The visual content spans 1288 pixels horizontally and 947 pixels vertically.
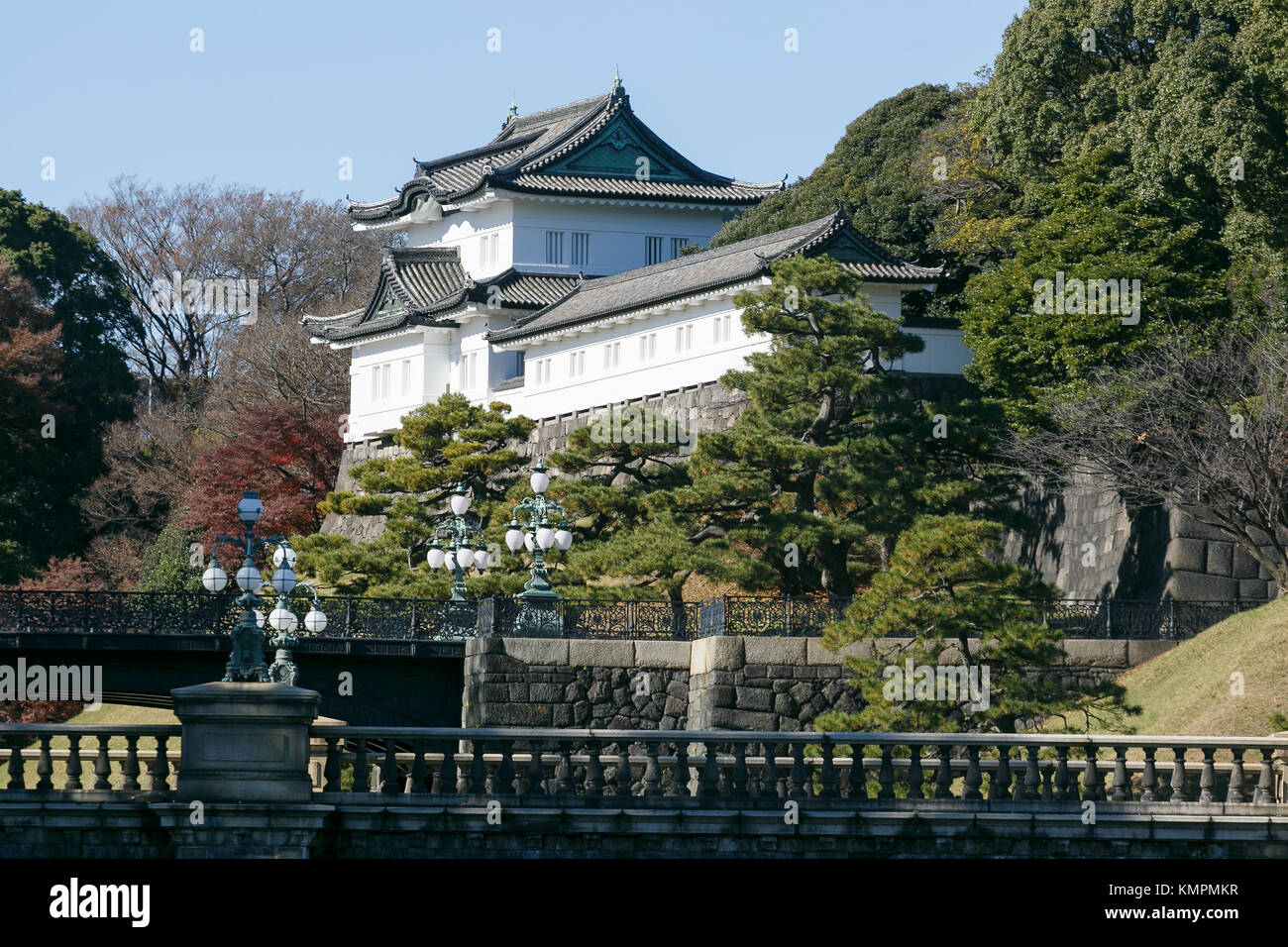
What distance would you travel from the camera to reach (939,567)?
3466 cm

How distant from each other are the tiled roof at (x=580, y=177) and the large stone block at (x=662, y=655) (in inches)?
1076

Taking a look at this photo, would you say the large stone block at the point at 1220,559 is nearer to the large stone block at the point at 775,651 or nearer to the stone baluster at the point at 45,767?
the large stone block at the point at 775,651

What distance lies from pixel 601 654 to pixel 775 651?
9.92ft

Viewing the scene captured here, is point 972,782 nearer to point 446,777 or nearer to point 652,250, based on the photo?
point 446,777

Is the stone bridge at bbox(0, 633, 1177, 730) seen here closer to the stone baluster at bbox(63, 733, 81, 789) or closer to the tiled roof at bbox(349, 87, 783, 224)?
the stone baluster at bbox(63, 733, 81, 789)

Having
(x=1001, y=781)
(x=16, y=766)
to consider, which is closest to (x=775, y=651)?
(x=1001, y=781)

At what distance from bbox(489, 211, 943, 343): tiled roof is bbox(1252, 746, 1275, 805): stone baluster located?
28.2m

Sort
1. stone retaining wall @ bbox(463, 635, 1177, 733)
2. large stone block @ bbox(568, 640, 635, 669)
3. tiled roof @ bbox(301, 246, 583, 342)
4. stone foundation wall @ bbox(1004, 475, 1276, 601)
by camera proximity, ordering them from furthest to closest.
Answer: tiled roof @ bbox(301, 246, 583, 342)
stone foundation wall @ bbox(1004, 475, 1276, 601)
large stone block @ bbox(568, 640, 635, 669)
stone retaining wall @ bbox(463, 635, 1177, 733)

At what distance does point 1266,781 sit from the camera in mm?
22344

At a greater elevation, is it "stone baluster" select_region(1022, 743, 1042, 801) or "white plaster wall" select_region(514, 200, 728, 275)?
"white plaster wall" select_region(514, 200, 728, 275)

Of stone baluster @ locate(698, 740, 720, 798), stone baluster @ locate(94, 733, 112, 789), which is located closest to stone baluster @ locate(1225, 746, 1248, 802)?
stone baluster @ locate(698, 740, 720, 798)

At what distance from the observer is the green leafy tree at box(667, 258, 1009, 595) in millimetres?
39031

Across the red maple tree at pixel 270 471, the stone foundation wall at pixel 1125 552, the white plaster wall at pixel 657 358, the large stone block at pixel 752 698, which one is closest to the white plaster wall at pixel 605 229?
the white plaster wall at pixel 657 358
